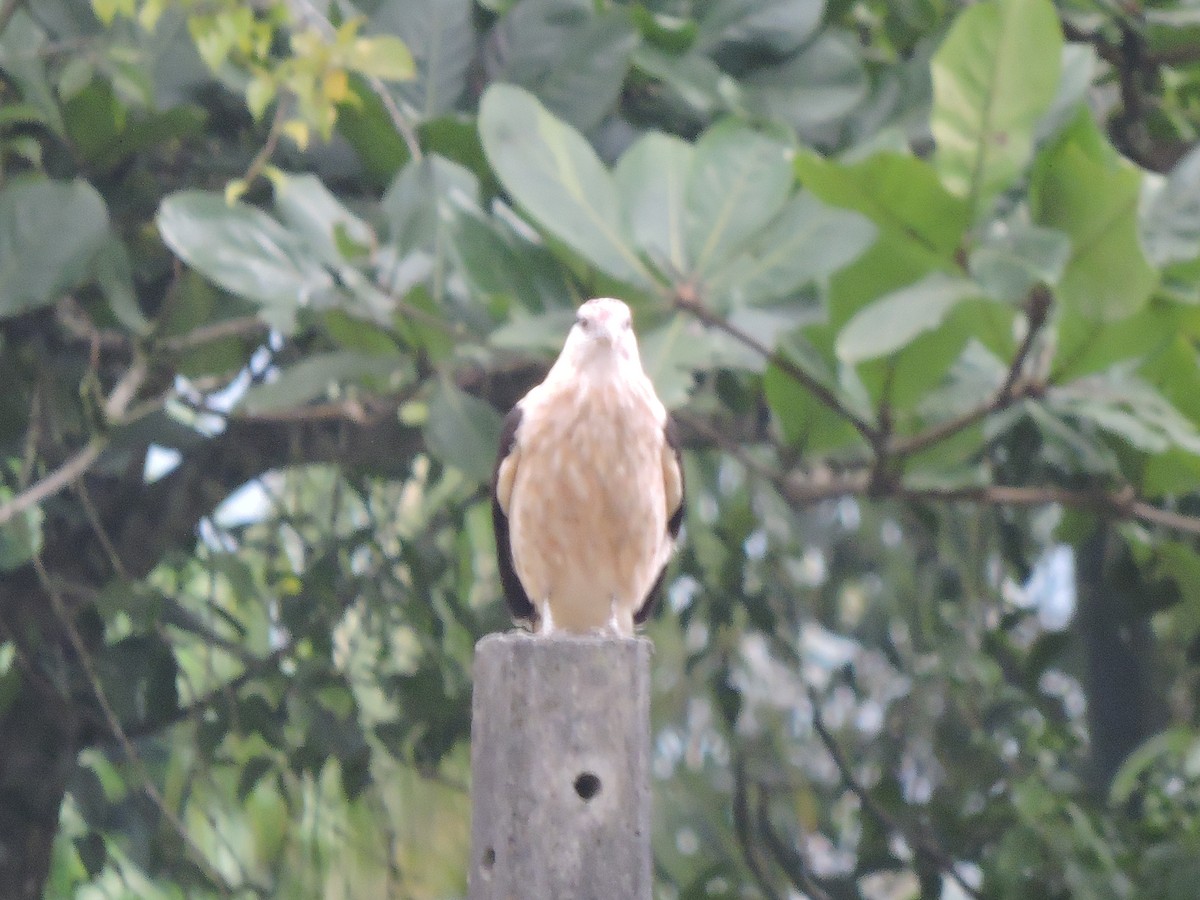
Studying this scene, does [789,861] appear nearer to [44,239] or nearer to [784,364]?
[784,364]

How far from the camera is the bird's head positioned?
131 inches

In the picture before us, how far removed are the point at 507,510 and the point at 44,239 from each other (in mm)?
1168

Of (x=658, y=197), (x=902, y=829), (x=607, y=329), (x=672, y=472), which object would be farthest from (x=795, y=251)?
(x=902, y=829)

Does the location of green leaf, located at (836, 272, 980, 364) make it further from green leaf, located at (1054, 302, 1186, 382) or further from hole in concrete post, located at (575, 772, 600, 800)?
hole in concrete post, located at (575, 772, 600, 800)

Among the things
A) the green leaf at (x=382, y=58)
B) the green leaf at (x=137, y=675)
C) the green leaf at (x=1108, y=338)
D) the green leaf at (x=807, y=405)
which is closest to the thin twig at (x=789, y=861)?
the green leaf at (x=807, y=405)

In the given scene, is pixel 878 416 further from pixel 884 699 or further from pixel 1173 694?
pixel 1173 694

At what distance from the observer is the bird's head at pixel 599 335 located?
333 centimetres

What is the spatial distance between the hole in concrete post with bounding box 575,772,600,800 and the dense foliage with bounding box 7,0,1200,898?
131cm

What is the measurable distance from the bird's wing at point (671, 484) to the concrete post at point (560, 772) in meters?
1.51

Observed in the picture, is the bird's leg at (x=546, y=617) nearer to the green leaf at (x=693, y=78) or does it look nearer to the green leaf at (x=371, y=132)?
the green leaf at (x=371, y=132)

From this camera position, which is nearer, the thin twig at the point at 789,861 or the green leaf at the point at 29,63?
the green leaf at the point at 29,63

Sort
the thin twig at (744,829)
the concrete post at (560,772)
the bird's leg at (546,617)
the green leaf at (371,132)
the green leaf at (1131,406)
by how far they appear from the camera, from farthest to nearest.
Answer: the thin twig at (744,829) < the green leaf at (371,132) < the bird's leg at (546,617) < the green leaf at (1131,406) < the concrete post at (560,772)

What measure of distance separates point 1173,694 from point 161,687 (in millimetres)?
3834

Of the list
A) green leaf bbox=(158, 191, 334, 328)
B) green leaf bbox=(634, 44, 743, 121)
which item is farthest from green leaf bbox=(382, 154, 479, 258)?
green leaf bbox=(634, 44, 743, 121)
